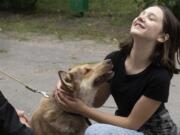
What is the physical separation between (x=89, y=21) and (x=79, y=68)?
7081mm

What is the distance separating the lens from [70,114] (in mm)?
4082

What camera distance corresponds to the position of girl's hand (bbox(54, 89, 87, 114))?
3943 millimetres

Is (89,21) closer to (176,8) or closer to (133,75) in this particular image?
(176,8)

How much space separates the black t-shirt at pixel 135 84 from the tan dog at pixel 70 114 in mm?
115

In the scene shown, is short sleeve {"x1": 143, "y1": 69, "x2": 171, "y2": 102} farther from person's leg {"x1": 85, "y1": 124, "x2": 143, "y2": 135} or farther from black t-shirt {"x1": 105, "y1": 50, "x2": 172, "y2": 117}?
person's leg {"x1": 85, "y1": 124, "x2": 143, "y2": 135}

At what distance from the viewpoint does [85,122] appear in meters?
4.17

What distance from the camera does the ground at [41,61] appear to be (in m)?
6.73

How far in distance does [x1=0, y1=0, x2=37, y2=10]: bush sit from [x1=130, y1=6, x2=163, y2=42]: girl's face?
8.44 meters

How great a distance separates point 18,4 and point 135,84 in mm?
8544

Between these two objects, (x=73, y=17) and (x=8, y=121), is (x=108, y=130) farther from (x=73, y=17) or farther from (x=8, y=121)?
(x=73, y=17)

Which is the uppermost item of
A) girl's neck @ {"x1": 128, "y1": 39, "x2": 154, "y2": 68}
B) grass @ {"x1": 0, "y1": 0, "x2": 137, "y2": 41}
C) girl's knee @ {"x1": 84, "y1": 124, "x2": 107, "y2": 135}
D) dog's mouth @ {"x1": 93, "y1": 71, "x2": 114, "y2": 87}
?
girl's neck @ {"x1": 128, "y1": 39, "x2": 154, "y2": 68}

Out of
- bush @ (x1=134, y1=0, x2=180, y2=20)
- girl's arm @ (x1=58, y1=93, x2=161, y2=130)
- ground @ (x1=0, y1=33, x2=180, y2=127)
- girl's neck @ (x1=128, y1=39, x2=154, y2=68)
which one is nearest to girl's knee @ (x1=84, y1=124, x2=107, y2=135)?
girl's arm @ (x1=58, y1=93, x2=161, y2=130)

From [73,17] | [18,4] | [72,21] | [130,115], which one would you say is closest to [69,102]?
[130,115]

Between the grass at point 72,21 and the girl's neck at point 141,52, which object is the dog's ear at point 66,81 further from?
the grass at point 72,21
